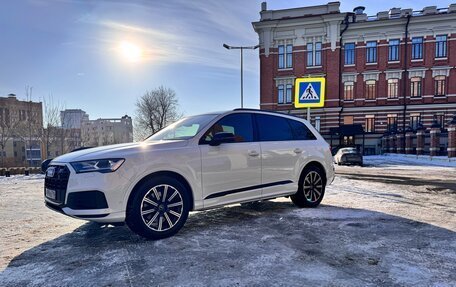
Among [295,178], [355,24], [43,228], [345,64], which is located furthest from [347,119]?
[43,228]

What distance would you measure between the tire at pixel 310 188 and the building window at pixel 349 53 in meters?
33.2

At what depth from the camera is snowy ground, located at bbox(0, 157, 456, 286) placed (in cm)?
307

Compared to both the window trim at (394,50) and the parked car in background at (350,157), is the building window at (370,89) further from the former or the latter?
the parked car in background at (350,157)

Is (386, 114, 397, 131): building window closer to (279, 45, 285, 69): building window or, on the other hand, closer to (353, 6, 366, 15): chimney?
(353, 6, 366, 15): chimney

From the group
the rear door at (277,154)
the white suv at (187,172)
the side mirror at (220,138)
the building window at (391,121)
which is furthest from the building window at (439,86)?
the side mirror at (220,138)

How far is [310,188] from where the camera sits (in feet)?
20.1

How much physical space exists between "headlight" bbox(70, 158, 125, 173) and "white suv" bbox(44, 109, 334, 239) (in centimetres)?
1

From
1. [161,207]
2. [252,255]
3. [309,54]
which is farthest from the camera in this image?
[309,54]

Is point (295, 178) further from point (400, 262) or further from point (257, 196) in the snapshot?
point (400, 262)

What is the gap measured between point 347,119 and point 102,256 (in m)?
35.9

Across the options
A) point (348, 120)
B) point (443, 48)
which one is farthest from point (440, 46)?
point (348, 120)

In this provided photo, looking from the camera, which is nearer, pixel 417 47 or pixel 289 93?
pixel 417 47

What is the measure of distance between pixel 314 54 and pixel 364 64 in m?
5.83

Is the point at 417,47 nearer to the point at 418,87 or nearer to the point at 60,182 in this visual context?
the point at 418,87
